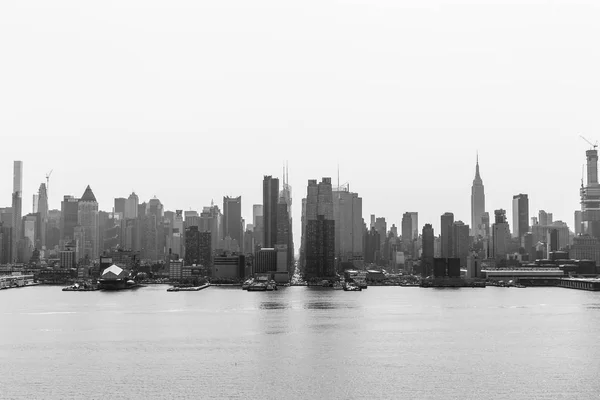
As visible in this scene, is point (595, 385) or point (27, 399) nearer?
point (27, 399)

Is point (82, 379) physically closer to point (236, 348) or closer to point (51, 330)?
point (236, 348)

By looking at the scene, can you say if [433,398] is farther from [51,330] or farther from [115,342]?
[51,330]

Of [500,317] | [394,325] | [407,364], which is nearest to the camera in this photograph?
[407,364]

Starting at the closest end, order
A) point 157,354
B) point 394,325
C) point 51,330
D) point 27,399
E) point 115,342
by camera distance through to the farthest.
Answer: point 27,399, point 157,354, point 115,342, point 51,330, point 394,325

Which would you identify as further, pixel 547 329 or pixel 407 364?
pixel 547 329

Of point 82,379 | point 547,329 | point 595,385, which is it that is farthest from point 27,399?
point 547,329

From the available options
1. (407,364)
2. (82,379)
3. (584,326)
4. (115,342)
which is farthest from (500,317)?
(82,379)
